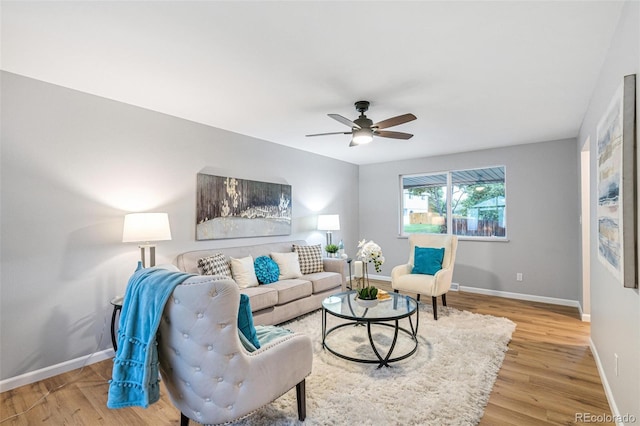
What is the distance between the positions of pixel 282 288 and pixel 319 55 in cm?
244

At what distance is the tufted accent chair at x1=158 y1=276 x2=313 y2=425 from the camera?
146cm

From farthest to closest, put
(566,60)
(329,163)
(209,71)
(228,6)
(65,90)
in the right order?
(329,163), (65,90), (209,71), (566,60), (228,6)

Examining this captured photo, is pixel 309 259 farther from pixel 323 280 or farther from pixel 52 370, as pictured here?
pixel 52 370

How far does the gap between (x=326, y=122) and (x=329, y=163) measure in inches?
82.5

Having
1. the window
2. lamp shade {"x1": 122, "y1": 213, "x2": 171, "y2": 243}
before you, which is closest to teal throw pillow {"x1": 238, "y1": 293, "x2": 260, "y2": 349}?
lamp shade {"x1": 122, "y1": 213, "x2": 171, "y2": 243}

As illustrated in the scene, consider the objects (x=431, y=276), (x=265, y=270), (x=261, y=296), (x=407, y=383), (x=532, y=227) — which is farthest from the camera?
(x=532, y=227)

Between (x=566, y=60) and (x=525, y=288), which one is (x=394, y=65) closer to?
(x=566, y=60)

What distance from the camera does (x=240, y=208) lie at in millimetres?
4145

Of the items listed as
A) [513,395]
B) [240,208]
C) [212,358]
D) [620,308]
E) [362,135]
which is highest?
[362,135]

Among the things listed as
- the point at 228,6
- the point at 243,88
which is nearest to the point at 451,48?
the point at 228,6

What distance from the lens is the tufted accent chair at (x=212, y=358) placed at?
1.46 metres

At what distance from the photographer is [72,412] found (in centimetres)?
211

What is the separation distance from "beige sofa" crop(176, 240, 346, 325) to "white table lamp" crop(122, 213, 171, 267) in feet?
2.03

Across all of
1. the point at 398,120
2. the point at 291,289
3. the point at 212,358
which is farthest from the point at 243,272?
the point at 398,120
